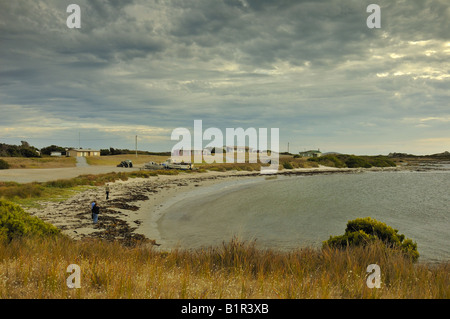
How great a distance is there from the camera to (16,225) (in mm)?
10219

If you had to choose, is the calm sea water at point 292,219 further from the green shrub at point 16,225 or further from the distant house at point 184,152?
the distant house at point 184,152

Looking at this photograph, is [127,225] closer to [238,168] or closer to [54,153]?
[238,168]

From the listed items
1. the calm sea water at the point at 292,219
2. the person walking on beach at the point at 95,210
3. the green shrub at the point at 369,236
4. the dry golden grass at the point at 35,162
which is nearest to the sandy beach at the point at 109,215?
the person walking on beach at the point at 95,210

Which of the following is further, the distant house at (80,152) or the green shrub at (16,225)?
the distant house at (80,152)

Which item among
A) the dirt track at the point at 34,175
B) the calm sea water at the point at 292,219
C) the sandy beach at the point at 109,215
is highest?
the dirt track at the point at 34,175

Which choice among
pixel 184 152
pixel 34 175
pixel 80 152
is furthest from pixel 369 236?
pixel 80 152

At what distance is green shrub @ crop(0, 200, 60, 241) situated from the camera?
9950mm

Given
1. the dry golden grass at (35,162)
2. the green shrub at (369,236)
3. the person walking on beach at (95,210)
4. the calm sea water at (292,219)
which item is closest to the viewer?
the green shrub at (369,236)

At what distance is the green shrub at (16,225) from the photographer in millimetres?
9950

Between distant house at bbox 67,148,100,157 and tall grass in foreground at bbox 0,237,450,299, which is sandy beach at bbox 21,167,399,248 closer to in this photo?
tall grass in foreground at bbox 0,237,450,299

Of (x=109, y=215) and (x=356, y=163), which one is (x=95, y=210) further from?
(x=356, y=163)

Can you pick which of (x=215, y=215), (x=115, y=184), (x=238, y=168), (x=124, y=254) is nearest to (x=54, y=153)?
(x=238, y=168)

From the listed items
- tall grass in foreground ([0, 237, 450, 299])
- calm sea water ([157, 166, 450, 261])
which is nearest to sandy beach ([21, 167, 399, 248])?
calm sea water ([157, 166, 450, 261])
